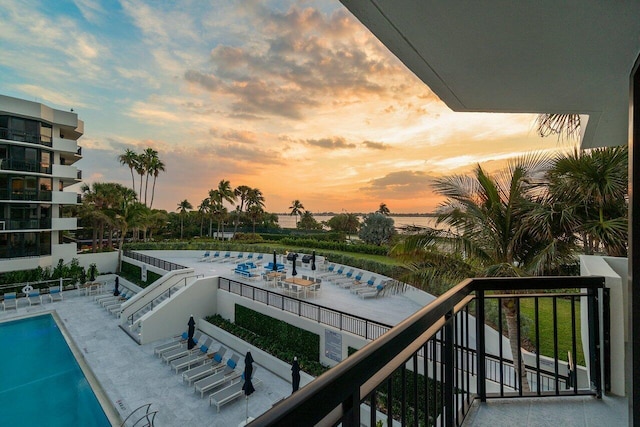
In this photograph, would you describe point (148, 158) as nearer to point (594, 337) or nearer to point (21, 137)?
point (21, 137)

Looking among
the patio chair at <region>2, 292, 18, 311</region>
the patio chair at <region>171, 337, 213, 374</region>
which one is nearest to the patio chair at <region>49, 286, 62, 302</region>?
the patio chair at <region>2, 292, 18, 311</region>

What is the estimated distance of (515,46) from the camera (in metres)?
2.25

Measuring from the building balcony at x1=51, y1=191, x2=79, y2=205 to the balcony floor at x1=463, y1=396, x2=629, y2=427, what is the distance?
1173 inches

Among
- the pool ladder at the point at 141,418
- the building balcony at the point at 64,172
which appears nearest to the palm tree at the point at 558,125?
the pool ladder at the point at 141,418

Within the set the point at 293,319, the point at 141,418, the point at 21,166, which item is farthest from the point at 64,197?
the point at 141,418

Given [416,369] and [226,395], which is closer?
[416,369]

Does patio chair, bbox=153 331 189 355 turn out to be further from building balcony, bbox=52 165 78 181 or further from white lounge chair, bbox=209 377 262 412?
building balcony, bbox=52 165 78 181

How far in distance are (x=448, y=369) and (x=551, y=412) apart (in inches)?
54.9

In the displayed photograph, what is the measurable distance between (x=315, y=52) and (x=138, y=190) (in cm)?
4481

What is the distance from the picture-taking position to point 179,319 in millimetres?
15195

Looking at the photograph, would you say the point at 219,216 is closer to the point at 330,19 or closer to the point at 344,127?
the point at 344,127

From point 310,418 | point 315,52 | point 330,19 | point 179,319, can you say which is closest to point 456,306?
point 310,418

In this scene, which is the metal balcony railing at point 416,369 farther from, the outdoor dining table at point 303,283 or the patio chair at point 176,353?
the outdoor dining table at point 303,283

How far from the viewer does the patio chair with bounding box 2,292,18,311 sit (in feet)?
57.1
